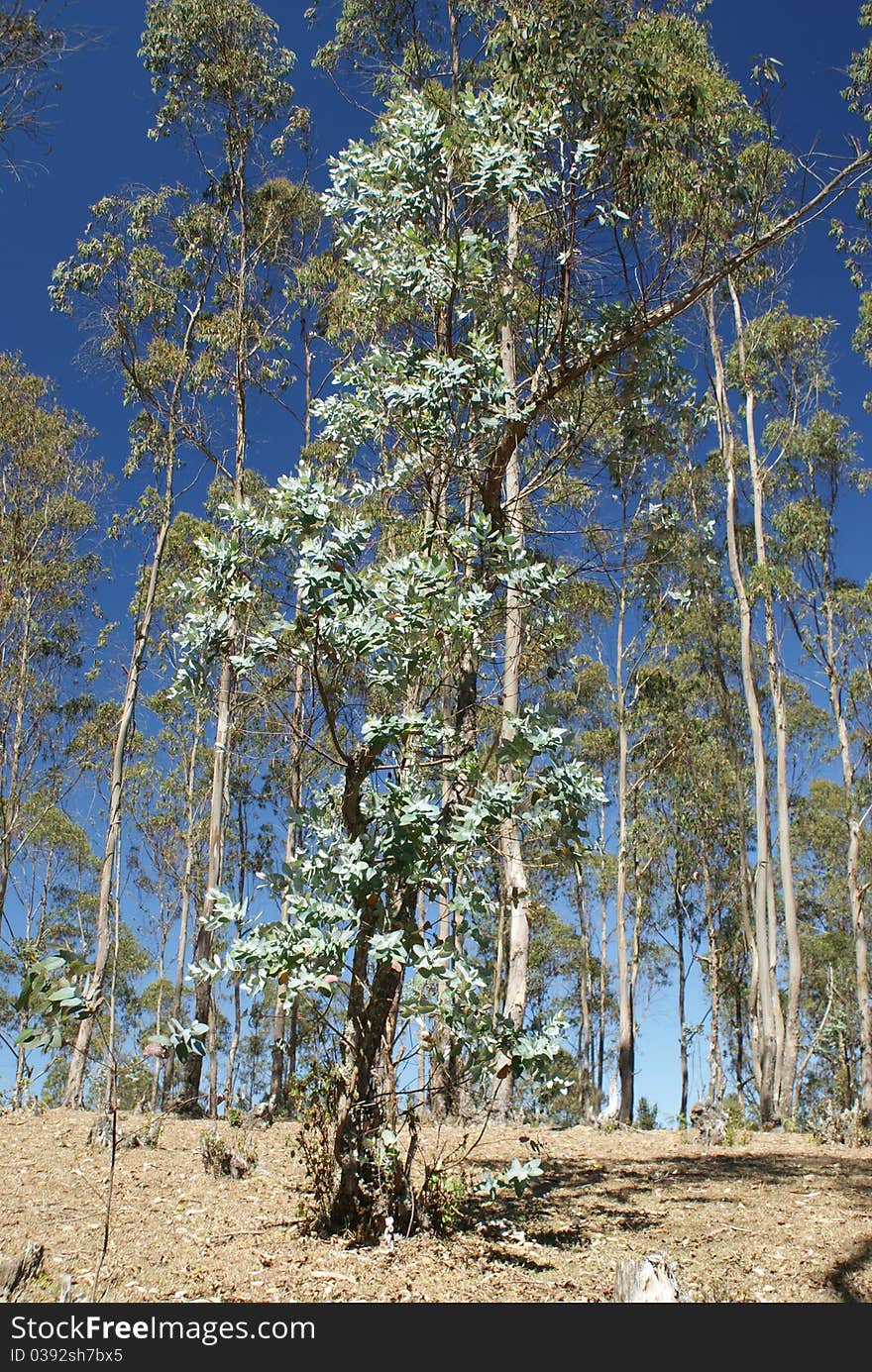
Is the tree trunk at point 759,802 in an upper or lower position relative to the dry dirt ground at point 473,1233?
upper

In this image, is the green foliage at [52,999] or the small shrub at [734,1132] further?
the small shrub at [734,1132]

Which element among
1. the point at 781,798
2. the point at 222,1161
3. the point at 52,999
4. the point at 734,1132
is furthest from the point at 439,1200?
the point at 781,798

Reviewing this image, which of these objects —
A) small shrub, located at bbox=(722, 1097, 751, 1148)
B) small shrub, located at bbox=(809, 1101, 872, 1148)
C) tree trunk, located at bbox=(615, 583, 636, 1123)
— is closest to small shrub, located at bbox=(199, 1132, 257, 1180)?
small shrub, located at bbox=(722, 1097, 751, 1148)

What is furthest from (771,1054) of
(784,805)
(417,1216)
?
(417,1216)

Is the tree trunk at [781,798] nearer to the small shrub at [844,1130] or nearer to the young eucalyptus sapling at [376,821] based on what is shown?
the small shrub at [844,1130]

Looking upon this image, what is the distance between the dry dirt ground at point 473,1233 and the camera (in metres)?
3.65

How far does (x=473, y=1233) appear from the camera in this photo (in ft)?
14.3

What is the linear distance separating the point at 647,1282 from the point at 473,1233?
1497 mm

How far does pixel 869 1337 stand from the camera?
301 centimetres

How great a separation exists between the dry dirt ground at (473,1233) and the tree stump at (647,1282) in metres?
0.50

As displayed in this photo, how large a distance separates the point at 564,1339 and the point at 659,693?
1496cm

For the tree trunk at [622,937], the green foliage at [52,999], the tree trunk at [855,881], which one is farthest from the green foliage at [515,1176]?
the tree trunk at [855,881]

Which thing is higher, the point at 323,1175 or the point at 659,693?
the point at 659,693

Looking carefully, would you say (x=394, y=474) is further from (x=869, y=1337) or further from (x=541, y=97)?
(x=869, y=1337)
